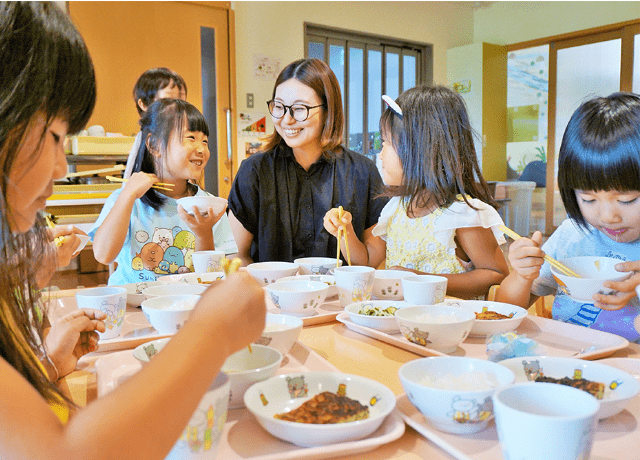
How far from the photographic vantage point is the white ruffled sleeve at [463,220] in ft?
5.49

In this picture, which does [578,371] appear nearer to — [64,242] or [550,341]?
[550,341]

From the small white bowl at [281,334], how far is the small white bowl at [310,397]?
5.2 inches

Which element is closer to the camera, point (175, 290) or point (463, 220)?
point (175, 290)

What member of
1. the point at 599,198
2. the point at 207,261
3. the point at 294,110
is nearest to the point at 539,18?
the point at 294,110

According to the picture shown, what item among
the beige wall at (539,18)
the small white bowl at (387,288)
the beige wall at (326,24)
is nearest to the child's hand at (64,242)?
the small white bowl at (387,288)

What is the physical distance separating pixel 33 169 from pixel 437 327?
64 cm

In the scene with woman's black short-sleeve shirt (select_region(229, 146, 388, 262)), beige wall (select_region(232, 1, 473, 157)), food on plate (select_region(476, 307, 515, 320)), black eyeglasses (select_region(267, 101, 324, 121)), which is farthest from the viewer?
beige wall (select_region(232, 1, 473, 157))

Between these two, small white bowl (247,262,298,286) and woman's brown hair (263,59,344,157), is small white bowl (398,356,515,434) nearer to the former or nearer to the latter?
small white bowl (247,262,298,286)

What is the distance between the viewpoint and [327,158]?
7.13 feet

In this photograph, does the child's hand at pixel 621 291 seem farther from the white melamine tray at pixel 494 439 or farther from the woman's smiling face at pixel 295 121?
the woman's smiling face at pixel 295 121

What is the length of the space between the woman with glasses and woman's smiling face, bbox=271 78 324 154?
1 centimetres

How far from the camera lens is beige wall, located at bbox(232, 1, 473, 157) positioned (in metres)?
5.23

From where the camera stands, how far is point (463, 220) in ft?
5.53

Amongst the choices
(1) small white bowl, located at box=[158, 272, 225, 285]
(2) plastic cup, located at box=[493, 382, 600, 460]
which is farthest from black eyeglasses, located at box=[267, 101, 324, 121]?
(2) plastic cup, located at box=[493, 382, 600, 460]
